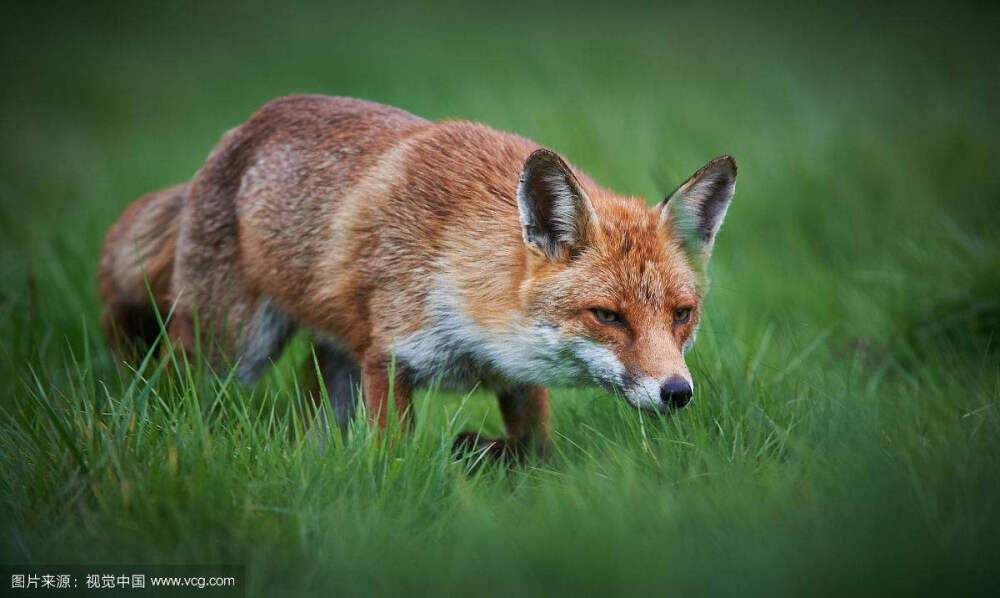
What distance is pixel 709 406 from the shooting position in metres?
3.99

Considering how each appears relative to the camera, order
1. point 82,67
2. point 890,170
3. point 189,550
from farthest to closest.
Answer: point 82,67 < point 890,170 < point 189,550

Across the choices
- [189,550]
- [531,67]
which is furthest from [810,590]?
[531,67]

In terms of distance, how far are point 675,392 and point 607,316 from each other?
1.61ft

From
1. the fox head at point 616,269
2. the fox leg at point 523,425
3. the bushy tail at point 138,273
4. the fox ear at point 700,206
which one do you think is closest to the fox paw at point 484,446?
the fox leg at point 523,425

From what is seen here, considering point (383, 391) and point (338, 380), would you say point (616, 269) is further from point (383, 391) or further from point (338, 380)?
point (338, 380)

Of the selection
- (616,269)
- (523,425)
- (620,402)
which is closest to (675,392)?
(620,402)

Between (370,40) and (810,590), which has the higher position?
(370,40)

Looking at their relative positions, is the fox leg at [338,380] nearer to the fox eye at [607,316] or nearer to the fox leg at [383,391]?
the fox leg at [383,391]

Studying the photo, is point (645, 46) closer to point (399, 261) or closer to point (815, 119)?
point (815, 119)

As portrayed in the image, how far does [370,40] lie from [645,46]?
15.1 feet

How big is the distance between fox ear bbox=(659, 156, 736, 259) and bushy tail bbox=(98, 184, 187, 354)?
3015 millimetres

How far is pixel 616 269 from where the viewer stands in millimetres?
3783

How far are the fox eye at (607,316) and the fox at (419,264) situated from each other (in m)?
0.01

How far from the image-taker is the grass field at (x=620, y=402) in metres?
2.88
